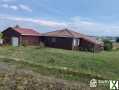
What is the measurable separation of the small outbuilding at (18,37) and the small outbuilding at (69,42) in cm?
258

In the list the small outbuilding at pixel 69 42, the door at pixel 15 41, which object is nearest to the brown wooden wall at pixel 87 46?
the small outbuilding at pixel 69 42

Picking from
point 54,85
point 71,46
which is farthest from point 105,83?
point 71,46

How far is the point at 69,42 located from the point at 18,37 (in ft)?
26.3

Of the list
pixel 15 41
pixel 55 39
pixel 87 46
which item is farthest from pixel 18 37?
pixel 87 46

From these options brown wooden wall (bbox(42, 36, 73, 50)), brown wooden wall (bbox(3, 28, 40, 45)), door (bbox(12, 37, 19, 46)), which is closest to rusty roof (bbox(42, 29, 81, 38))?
brown wooden wall (bbox(42, 36, 73, 50))

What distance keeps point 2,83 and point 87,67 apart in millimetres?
8046

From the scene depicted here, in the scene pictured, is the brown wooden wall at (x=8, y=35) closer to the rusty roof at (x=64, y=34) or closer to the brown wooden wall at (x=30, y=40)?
the brown wooden wall at (x=30, y=40)

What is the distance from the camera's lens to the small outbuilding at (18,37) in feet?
122

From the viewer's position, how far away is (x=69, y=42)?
35.5m

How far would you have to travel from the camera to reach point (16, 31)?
1485 inches

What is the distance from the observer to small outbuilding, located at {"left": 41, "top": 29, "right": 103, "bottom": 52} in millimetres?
35438

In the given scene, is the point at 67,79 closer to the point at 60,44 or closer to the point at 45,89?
the point at 45,89

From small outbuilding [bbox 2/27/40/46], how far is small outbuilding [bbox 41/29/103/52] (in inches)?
102

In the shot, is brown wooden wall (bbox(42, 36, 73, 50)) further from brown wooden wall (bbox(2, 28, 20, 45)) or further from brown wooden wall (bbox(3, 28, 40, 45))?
brown wooden wall (bbox(2, 28, 20, 45))
